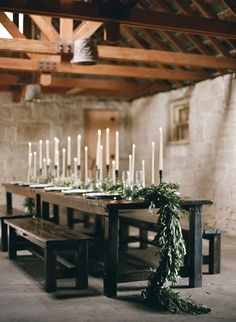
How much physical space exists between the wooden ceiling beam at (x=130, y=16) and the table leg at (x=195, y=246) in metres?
2.21

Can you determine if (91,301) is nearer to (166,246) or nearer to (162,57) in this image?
(166,246)

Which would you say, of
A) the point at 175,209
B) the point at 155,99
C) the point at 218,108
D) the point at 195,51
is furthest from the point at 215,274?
the point at 155,99

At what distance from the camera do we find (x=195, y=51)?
376 inches

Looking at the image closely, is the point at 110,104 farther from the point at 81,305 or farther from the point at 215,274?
the point at 81,305

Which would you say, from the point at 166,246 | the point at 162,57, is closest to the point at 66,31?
the point at 162,57

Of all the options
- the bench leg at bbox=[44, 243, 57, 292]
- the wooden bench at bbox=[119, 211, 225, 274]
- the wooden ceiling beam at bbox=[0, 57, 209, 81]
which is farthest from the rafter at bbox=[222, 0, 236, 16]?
the bench leg at bbox=[44, 243, 57, 292]

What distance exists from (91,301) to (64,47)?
4124 mm

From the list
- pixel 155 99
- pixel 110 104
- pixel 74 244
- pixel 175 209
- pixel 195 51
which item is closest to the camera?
pixel 175 209

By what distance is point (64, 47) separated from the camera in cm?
750

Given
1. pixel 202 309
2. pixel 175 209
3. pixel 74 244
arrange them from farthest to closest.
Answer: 1. pixel 74 244
2. pixel 175 209
3. pixel 202 309

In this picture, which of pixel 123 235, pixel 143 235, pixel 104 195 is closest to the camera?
pixel 104 195

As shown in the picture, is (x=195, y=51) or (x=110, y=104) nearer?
(x=195, y=51)

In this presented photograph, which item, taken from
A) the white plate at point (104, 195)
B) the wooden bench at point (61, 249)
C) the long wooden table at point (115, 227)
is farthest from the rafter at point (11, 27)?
the wooden bench at point (61, 249)

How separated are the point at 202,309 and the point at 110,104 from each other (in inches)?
327
